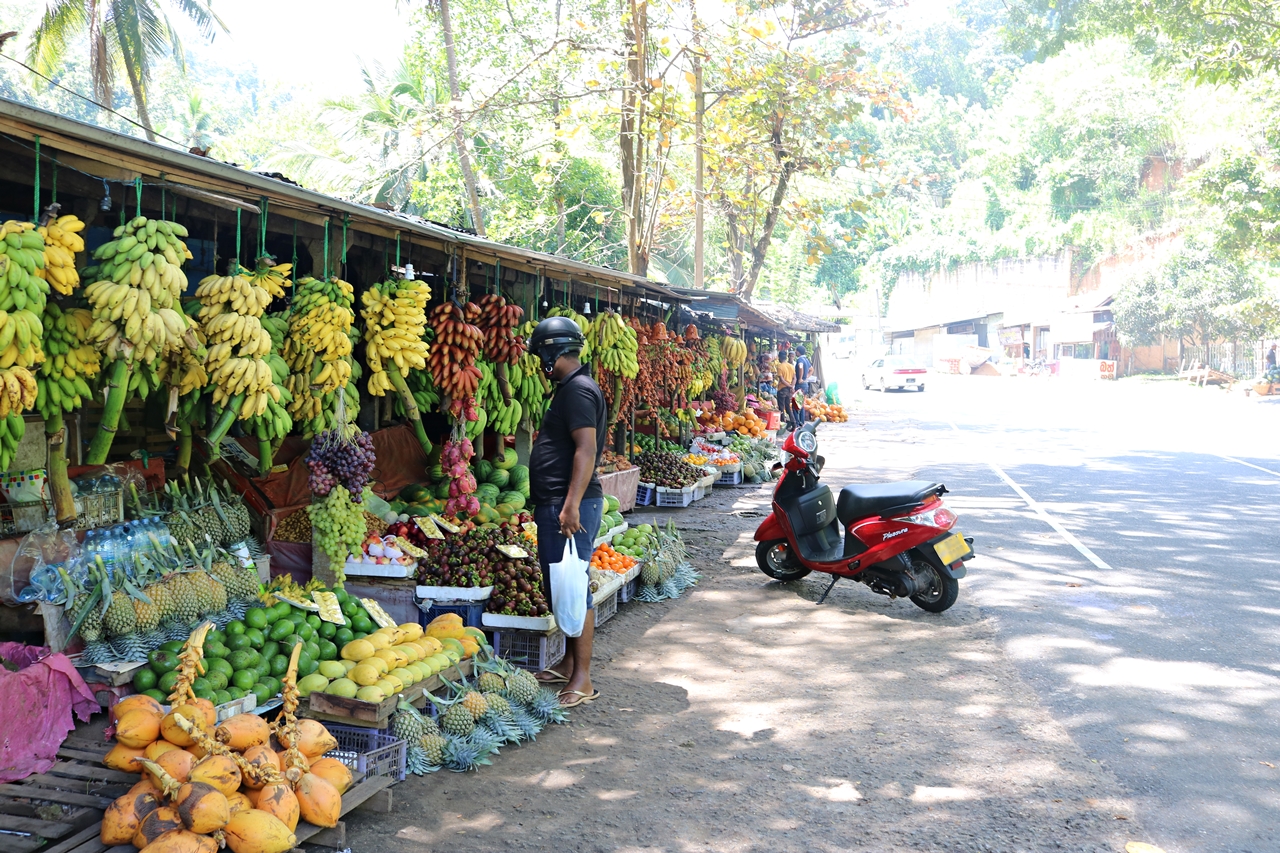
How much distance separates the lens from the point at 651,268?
91.7ft

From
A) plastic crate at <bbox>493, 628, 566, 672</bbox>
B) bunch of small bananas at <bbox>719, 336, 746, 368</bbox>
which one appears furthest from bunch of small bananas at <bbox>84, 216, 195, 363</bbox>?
bunch of small bananas at <bbox>719, 336, 746, 368</bbox>

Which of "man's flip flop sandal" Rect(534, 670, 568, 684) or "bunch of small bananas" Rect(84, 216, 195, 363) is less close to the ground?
"bunch of small bananas" Rect(84, 216, 195, 363)

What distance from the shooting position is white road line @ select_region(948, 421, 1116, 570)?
8.27m

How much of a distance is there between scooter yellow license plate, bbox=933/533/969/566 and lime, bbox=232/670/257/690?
179 inches

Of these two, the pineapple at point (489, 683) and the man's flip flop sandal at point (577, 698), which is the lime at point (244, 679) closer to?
the pineapple at point (489, 683)

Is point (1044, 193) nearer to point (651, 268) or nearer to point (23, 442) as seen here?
point (651, 268)

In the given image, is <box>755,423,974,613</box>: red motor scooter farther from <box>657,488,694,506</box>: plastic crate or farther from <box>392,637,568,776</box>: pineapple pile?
<box>657,488,694,506</box>: plastic crate

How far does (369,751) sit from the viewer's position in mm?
3912

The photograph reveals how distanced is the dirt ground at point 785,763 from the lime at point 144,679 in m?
1.07

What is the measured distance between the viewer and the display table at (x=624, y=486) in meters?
9.83

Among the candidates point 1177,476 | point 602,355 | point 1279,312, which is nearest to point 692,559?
point 602,355

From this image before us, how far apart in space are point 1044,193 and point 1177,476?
143 ft

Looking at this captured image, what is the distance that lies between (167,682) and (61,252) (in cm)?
173

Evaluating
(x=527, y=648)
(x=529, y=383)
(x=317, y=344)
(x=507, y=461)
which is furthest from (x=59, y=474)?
(x=507, y=461)
